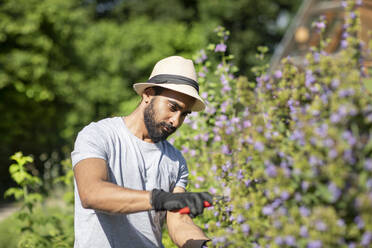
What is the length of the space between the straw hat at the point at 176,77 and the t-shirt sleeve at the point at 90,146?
408 mm

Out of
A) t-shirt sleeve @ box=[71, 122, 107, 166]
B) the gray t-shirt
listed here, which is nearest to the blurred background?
the gray t-shirt

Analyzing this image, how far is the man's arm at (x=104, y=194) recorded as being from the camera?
1896 mm

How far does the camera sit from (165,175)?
2822 millimetres

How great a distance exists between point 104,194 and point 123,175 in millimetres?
654

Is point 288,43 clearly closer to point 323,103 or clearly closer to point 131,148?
point 131,148

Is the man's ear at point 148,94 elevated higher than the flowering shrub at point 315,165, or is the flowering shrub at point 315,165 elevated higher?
the man's ear at point 148,94

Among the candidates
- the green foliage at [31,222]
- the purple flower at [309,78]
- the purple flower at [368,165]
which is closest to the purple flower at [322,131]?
the purple flower at [368,165]

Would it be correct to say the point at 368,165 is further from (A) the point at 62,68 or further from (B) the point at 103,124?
(A) the point at 62,68

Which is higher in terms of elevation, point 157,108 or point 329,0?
point 329,0

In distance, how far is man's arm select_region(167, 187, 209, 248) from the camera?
2.54 m

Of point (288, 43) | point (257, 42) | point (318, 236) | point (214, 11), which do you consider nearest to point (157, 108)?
point (318, 236)

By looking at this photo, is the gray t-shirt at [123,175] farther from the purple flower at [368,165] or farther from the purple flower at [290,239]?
the purple flower at [368,165]

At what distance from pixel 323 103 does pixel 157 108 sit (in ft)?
4.24

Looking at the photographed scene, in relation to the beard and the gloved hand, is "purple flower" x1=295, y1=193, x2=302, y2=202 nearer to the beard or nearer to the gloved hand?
the gloved hand
